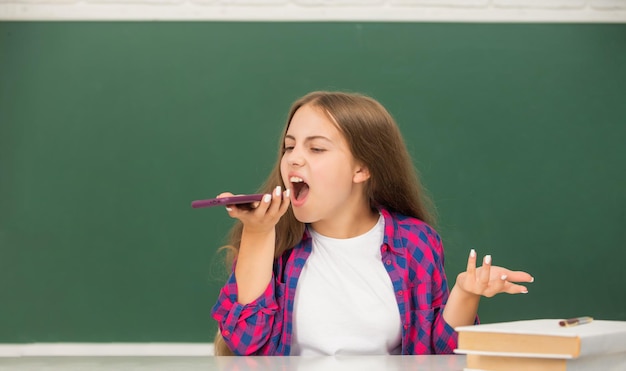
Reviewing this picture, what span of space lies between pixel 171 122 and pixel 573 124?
4.84ft

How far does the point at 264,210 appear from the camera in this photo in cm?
128

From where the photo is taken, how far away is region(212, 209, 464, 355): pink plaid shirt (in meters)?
1.40

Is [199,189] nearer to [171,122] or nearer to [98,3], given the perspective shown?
[171,122]

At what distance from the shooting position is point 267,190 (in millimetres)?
1662

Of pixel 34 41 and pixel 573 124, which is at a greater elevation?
pixel 34 41

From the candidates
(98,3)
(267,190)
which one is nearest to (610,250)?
(267,190)

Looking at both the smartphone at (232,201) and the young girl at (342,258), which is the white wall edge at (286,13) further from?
the smartphone at (232,201)

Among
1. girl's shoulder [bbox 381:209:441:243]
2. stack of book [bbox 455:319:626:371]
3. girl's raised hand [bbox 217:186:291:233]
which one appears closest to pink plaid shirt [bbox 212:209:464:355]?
girl's shoulder [bbox 381:209:441:243]

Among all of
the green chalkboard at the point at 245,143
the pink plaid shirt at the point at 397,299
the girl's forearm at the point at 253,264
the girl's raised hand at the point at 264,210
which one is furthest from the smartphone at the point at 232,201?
the green chalkboard at the point at 245,143

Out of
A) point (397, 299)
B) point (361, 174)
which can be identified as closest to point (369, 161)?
point (361, 174)

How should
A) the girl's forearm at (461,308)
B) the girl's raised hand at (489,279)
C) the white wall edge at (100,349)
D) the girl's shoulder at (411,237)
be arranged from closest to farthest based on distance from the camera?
the girl's raised hand at (489,279) < the girl's forearm at (461,308) < the girl's shoulder at (411,237) < the white wall edge at (100,349)

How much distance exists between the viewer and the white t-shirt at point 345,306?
1418 mm

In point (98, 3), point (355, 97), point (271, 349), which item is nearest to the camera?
point (271, 349)

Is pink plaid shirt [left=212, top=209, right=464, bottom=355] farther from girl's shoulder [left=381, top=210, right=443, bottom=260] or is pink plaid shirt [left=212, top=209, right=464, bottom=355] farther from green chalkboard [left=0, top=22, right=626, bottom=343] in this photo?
green chalkboard [left=0, top=22, right=626, bottom=343]
